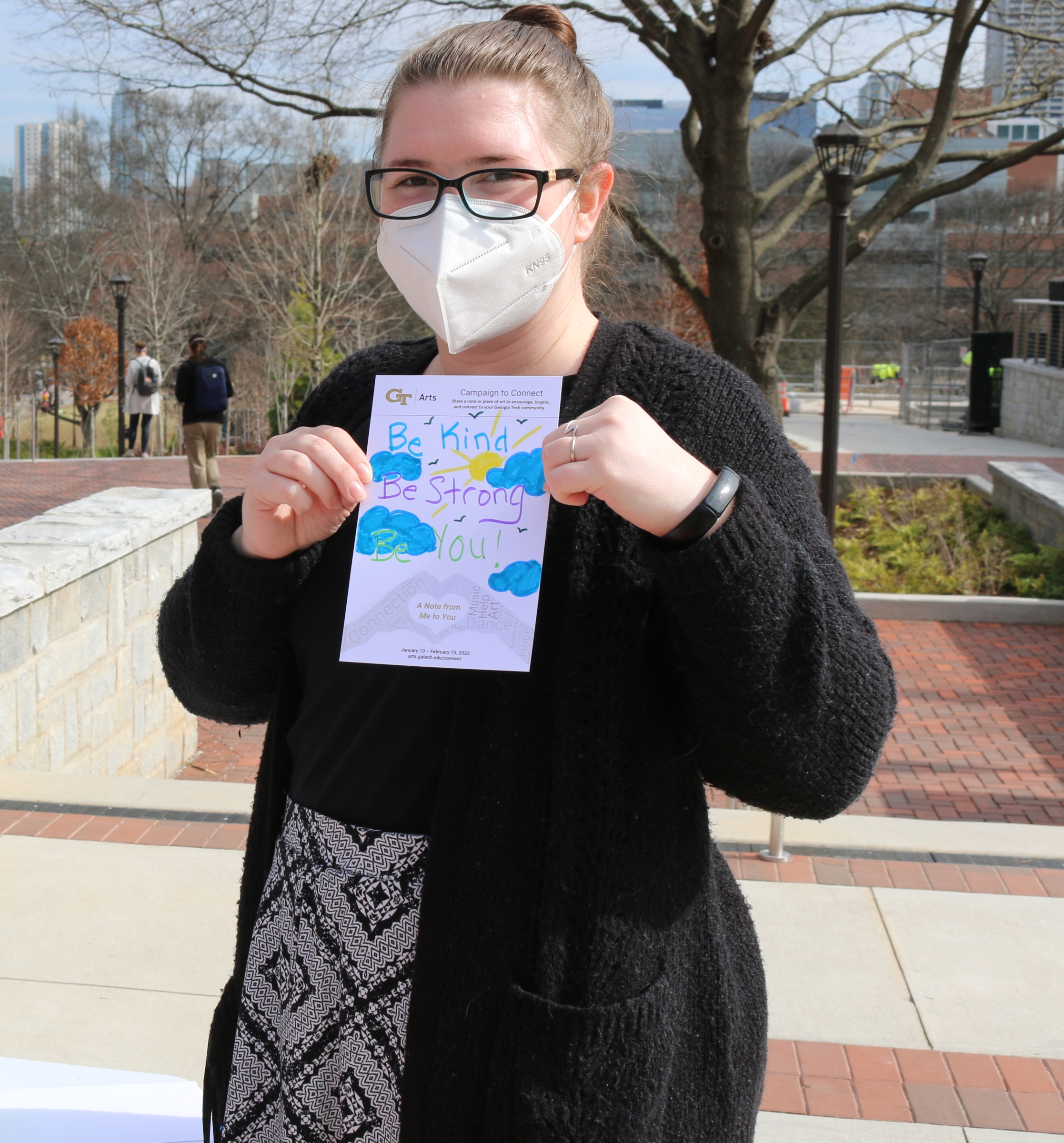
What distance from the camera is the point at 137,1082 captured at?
6.79ft

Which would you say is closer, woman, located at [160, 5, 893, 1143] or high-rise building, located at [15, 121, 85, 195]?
woman, located at [160, 5, 893, 1143]

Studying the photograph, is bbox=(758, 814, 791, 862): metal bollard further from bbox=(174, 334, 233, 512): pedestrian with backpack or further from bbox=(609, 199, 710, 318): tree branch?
bbox=(174, 334, 233, 512): pedestrian with backpack

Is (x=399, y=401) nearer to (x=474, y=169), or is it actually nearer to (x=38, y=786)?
(x=474, y=169)

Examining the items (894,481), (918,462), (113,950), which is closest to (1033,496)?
(894,481)

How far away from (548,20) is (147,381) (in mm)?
20719

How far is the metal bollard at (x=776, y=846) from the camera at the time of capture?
4.50 m

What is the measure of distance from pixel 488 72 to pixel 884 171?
12.7m

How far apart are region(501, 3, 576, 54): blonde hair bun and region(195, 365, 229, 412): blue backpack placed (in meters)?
13.3

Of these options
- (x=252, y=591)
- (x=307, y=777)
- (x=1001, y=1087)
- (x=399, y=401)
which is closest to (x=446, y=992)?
(x=307, y=777)

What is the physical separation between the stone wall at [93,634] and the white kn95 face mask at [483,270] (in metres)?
3.64

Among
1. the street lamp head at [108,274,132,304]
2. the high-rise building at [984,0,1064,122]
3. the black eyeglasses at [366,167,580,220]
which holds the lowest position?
the black eyeglasses at [366,167,580,220]

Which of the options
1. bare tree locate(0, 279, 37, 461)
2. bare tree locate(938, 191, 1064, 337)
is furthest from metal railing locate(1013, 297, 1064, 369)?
bare tree locate(0, 279, 37, 461)

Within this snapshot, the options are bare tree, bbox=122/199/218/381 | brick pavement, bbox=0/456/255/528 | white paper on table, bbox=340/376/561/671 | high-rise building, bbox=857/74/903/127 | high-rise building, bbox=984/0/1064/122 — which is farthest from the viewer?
bare tree, bbox=122/199/218/381

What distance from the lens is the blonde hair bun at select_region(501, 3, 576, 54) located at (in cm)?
164
